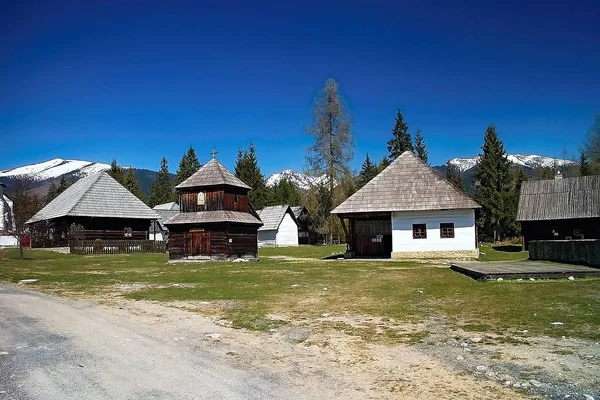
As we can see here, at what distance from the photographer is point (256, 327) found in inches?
417

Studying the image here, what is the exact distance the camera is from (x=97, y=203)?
4978cm

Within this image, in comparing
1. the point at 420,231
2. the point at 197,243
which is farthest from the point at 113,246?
the point at 420,231

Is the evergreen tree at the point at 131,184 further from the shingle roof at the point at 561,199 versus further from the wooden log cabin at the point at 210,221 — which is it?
the shingle roof at the point at 561,199

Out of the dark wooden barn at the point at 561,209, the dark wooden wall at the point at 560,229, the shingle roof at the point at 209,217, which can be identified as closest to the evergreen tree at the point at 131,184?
the shingle roof at the point at 209,217

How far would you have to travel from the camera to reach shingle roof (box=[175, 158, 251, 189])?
36.8 metres

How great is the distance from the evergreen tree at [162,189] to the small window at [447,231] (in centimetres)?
8994

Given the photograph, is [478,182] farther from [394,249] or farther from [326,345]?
[326,345]

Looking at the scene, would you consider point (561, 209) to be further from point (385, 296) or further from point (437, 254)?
point (385, 296)

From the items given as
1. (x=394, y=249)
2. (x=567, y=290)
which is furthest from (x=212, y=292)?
(x=394, y=249)

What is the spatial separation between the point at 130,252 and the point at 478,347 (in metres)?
41.8

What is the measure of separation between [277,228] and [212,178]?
3961cm

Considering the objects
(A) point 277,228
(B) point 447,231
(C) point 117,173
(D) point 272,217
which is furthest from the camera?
(C) point 117,173

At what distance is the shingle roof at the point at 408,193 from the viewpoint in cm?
3394

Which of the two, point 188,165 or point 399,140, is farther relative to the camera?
point 188,165
